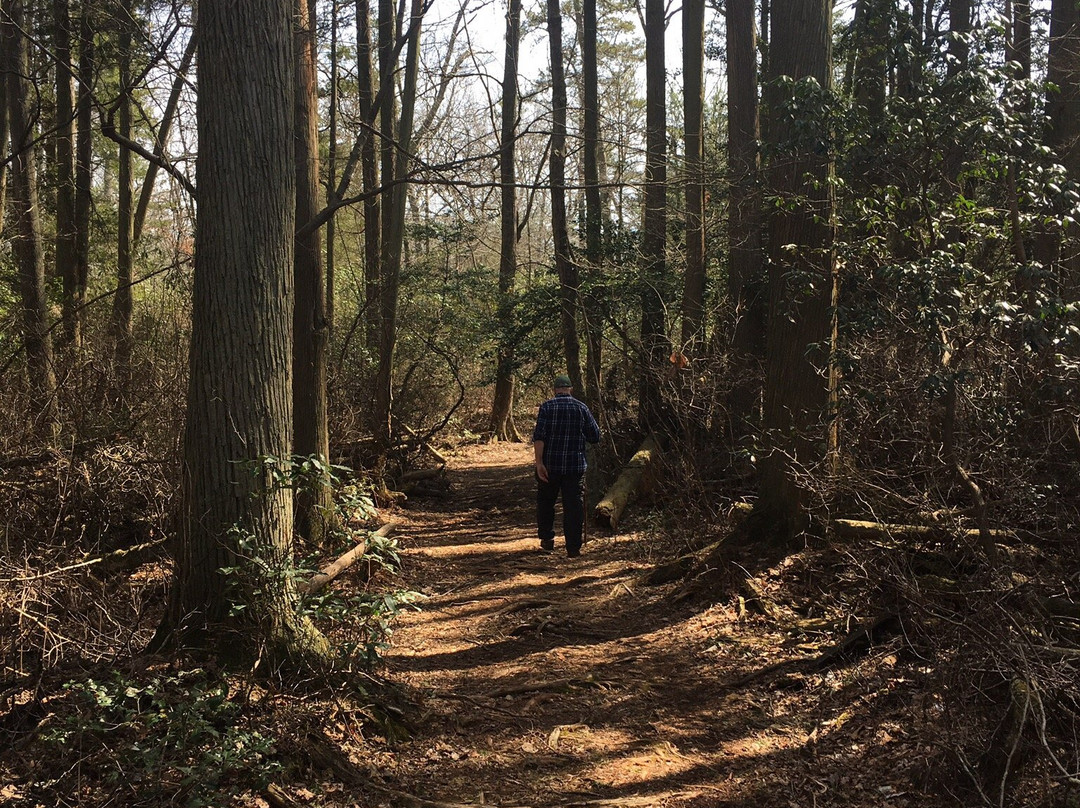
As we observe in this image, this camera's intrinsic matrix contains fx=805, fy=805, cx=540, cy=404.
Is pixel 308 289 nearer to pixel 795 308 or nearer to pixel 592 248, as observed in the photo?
pixel 795 308

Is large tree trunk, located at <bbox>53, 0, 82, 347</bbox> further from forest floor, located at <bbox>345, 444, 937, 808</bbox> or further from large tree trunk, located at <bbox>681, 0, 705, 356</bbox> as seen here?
large tree trunk, located at <bbox>681, 0, 705, 356</bbox>

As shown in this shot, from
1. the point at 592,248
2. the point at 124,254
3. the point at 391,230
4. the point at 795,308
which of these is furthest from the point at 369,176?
the point at 795,308

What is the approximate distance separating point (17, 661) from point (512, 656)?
11.3 ft

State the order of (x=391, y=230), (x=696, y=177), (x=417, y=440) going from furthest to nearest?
(x=417, y=440) → (x=391, y=230) → (x=696, y=177)

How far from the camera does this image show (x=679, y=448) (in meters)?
11.2

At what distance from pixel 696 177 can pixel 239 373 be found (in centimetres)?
670

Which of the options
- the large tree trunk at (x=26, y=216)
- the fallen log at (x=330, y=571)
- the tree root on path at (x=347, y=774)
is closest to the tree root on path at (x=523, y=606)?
the fallen log at (x=330, y=571)

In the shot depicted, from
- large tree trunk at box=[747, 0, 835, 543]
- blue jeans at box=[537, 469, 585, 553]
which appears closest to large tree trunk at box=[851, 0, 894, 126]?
large tree trunk at box=[747, 0, 835, 543]

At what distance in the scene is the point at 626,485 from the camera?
12.0 m

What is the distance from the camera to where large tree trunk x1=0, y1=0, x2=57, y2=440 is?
9.16 m

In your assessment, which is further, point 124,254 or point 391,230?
point 124,254

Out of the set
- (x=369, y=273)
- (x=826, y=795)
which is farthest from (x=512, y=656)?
(x=369, y=273)

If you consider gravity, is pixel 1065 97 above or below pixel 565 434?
above

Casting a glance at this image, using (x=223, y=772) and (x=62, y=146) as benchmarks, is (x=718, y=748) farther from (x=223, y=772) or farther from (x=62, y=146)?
(x=62, y=146)
